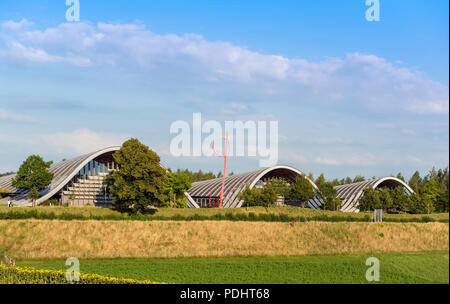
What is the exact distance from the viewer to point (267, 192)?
6278 centimetres

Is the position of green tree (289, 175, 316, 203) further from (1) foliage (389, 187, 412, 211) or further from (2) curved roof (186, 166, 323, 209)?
(1) foliage (389, 187, 412, 211)

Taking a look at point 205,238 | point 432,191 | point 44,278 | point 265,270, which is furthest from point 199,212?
point 432,191

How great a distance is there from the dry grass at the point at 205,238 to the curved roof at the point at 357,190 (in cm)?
3631

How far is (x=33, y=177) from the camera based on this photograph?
2271 inches

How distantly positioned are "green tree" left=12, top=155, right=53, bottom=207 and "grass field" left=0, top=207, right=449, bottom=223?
12.7 metres

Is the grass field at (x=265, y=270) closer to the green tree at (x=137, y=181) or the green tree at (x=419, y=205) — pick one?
the green tree at (x=137, y=181)

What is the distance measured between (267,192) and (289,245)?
70.8 feet

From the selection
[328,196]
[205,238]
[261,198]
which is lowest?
[205,238]

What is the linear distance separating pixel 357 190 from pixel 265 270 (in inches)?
2491

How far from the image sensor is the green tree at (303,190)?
73688 millimetres

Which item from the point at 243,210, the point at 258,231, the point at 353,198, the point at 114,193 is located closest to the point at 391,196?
the point at 353,198
